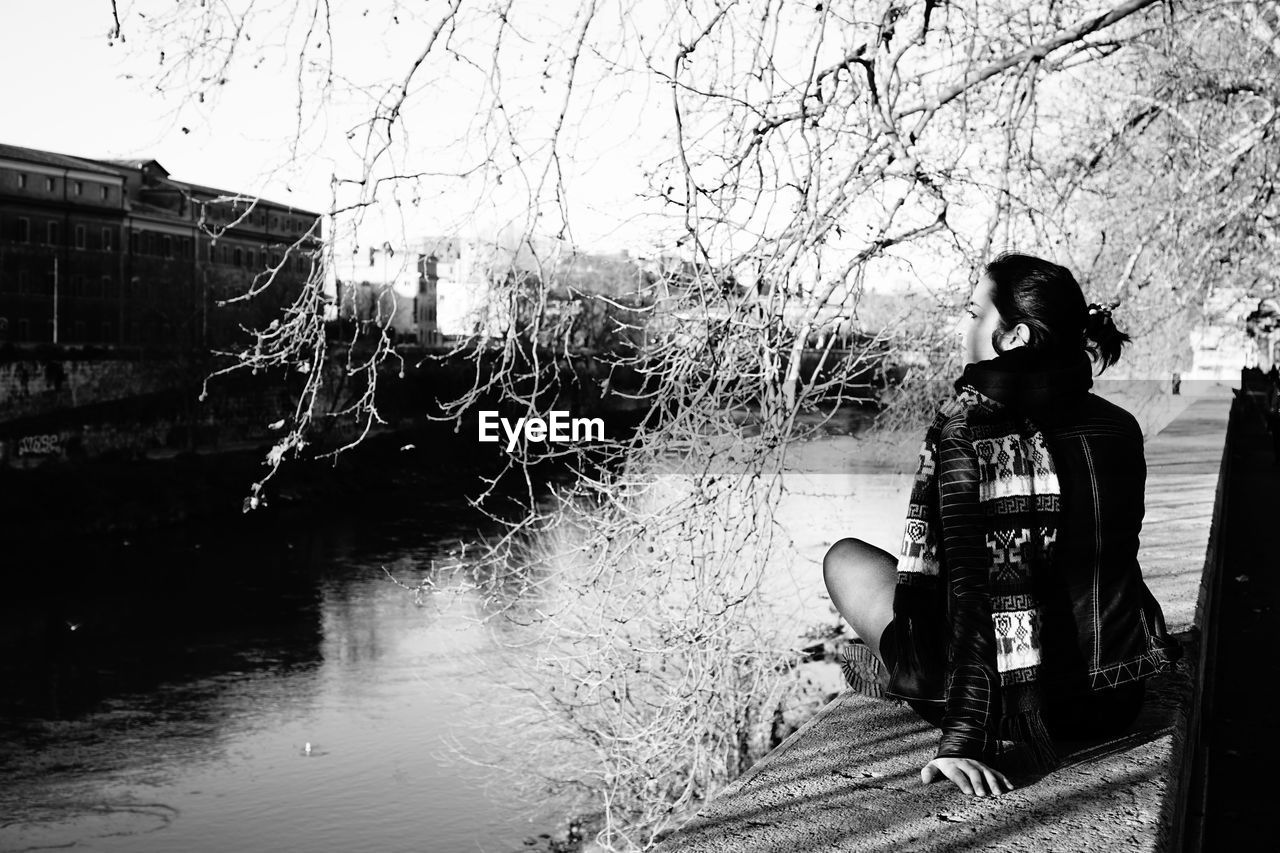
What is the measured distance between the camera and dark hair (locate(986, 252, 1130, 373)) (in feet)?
5.32

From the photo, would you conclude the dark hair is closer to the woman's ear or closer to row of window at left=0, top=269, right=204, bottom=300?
the woman's ear

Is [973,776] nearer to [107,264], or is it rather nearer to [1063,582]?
[1063,582]

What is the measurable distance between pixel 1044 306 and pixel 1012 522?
10.9 inches

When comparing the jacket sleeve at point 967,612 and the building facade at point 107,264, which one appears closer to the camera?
the jacket sleeve at point 967,612

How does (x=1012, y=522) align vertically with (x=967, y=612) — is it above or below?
above

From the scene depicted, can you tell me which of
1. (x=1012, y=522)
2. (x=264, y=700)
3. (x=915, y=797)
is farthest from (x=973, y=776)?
(x=264, y=700)

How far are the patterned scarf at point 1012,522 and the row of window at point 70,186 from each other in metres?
39.7

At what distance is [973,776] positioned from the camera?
1.56 metres

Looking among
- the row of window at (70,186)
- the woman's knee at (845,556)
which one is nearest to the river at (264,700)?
the woman's knee at (845,556)

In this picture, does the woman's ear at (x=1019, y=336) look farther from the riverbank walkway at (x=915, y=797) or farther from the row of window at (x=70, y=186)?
the row of window at (x=70, y=186)

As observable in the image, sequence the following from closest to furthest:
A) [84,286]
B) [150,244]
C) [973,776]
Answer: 1. [973,776]
2. [84,286]
3. [150,244]

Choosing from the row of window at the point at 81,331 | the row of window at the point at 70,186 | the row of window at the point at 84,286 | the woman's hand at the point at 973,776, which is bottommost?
the woman's hand at the point at 973,776

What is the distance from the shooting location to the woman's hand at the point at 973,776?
1.56m

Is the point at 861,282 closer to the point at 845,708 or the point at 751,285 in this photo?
the point at 751,285
